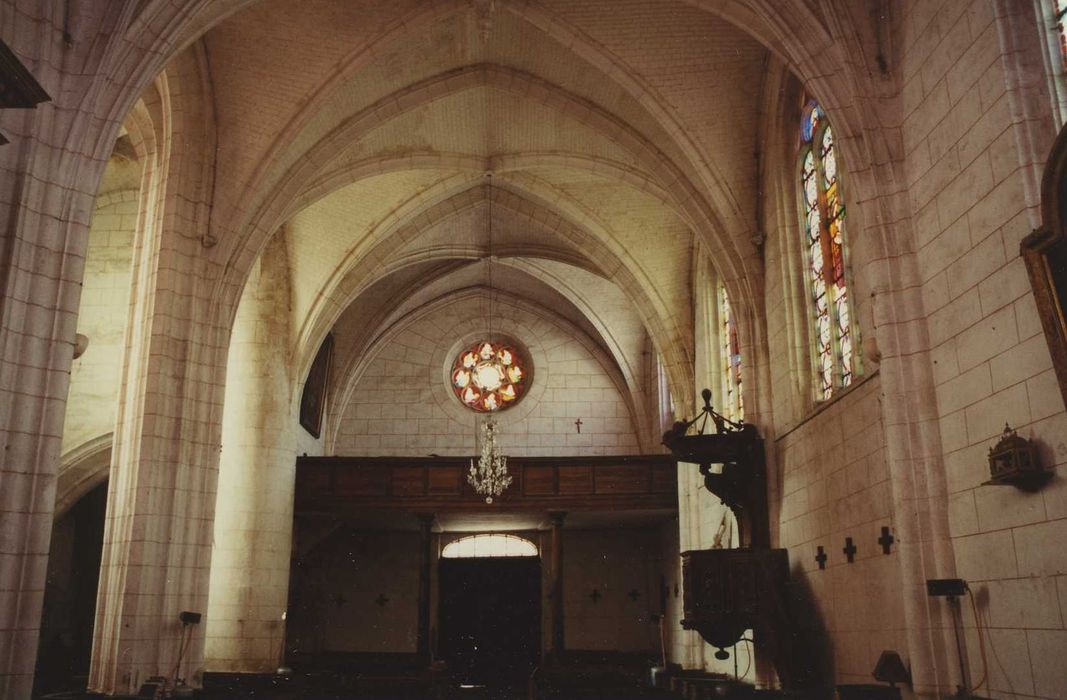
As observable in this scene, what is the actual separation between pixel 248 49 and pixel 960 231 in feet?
27.0

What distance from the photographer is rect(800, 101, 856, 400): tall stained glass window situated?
1010cm

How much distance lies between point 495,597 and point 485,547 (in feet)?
3.49

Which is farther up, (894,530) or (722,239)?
(722,239)

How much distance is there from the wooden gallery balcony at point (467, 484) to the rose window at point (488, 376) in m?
3.72

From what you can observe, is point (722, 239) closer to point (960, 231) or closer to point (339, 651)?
point (960, 231)

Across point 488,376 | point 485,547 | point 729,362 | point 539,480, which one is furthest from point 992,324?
point 485,547

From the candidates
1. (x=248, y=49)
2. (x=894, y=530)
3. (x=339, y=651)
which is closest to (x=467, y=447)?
(x=339, y=651)

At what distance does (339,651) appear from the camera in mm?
19688

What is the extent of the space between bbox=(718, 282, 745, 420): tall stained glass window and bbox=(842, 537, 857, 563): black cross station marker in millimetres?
4793

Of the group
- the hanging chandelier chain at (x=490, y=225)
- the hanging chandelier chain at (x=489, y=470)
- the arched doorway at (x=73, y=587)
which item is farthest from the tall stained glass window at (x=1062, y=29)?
the arched doorway at (x=73, y=587)

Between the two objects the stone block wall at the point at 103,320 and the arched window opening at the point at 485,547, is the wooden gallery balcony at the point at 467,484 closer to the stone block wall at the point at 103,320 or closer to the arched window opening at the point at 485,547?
the stone block wall at the point at 103,320

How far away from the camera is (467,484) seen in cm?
1705

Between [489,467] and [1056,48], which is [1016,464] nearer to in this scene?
[1056,48]

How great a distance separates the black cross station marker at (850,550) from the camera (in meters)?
9.17
